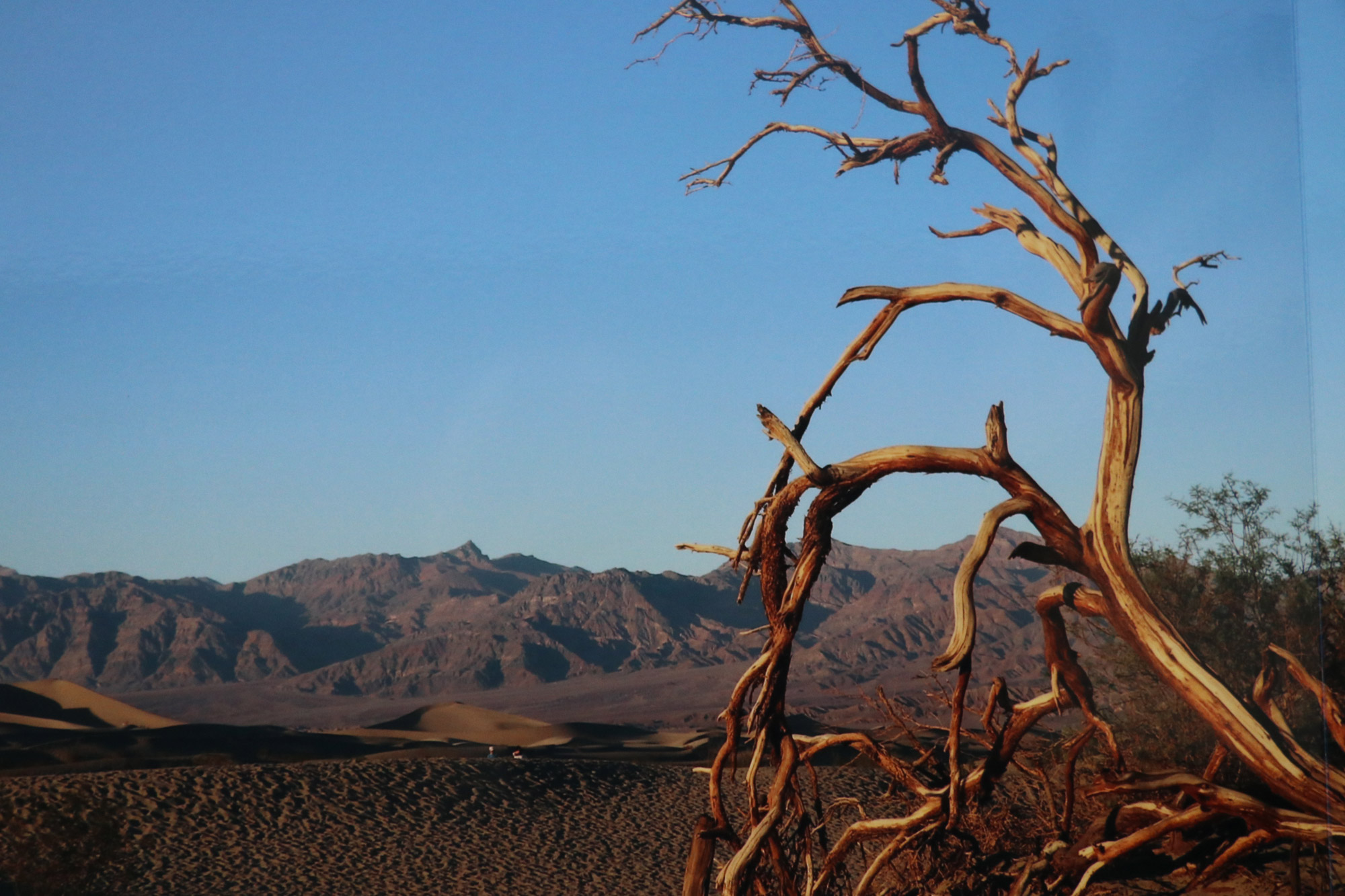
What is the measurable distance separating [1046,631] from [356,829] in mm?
19438

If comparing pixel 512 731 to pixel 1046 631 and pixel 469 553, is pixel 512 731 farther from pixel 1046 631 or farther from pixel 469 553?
pixel 469 553

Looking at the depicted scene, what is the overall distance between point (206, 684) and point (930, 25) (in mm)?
100132

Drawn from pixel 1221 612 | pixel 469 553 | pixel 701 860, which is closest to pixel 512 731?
pixel 1221 612

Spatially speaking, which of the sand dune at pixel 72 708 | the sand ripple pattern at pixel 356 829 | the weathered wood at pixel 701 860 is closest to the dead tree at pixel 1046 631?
the weathered wood at pixel 701 860

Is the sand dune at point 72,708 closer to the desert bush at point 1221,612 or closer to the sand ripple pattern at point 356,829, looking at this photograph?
the sand ripple pattern at point 356,829

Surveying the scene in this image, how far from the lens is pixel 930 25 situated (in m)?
7.41

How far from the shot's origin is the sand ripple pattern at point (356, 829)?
15945 mm

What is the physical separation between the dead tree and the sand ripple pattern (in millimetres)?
12677

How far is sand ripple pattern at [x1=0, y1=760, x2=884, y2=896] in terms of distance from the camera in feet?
52.3

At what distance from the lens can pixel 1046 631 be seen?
21.5 feet

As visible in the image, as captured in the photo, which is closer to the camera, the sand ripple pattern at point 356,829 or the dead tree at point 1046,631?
the dead tree at point 1046,631

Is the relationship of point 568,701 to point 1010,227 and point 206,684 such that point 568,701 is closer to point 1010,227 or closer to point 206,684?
point 206,684

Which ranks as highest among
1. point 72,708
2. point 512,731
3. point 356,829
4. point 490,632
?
point 490,632

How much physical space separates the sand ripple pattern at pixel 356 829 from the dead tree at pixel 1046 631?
1268cm
